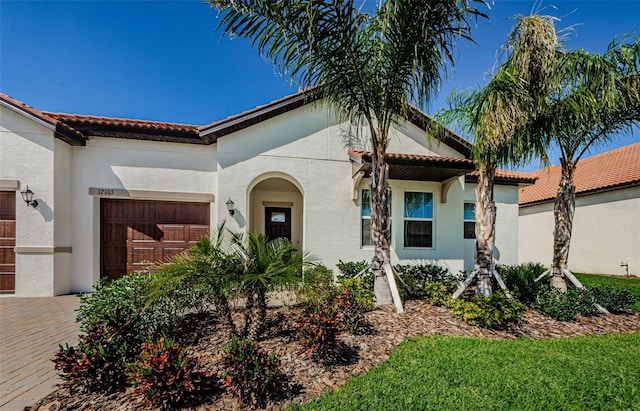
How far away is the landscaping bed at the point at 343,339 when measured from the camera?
10.7 feet

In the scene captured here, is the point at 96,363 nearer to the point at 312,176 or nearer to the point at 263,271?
the point at 263,271

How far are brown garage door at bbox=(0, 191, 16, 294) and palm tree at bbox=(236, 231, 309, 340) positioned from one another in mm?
7699

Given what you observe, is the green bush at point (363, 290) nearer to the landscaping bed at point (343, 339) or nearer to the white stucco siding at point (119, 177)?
the landscaping bed at point (343, 339)

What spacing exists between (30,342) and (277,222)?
8.42 meters

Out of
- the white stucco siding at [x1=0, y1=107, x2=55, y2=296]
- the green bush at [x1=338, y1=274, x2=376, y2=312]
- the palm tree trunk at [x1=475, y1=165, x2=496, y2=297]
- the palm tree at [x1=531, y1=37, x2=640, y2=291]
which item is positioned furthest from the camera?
the white stucco siding at [x1=0, y1=107, x2=55, y2=296]

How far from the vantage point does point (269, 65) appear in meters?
6.12

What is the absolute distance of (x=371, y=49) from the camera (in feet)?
19.7

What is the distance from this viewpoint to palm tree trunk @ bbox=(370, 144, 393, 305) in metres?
6.68

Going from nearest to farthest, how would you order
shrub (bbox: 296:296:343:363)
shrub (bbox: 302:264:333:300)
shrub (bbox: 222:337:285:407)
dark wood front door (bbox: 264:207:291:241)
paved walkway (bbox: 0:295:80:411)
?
1. shrub (bbox: 222:337:285:407)
2. paved walkway (bbox: 0:295:80:411)
3. shrub (bbox: 296:296:343:363)
4. shrub (bbox: 302:264:333:300)
5. dark wood front door (bbox: 264:207:291:241)

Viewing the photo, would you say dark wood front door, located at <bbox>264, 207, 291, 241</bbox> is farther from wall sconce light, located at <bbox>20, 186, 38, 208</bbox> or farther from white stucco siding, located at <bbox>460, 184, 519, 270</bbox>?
white stucco siding, located at <bbox>460, 184, 519, 270</bbox>

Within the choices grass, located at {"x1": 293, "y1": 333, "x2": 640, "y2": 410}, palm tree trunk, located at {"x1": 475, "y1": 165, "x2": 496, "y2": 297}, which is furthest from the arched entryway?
grass, located at {"x1": 293, "y1": 333, "x2": 640, "y2": 410}

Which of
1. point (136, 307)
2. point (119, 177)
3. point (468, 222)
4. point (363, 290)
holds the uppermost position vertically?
point (119, 177)

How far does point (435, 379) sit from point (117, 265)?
9430 mm

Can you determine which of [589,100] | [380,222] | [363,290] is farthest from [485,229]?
[589,100]
